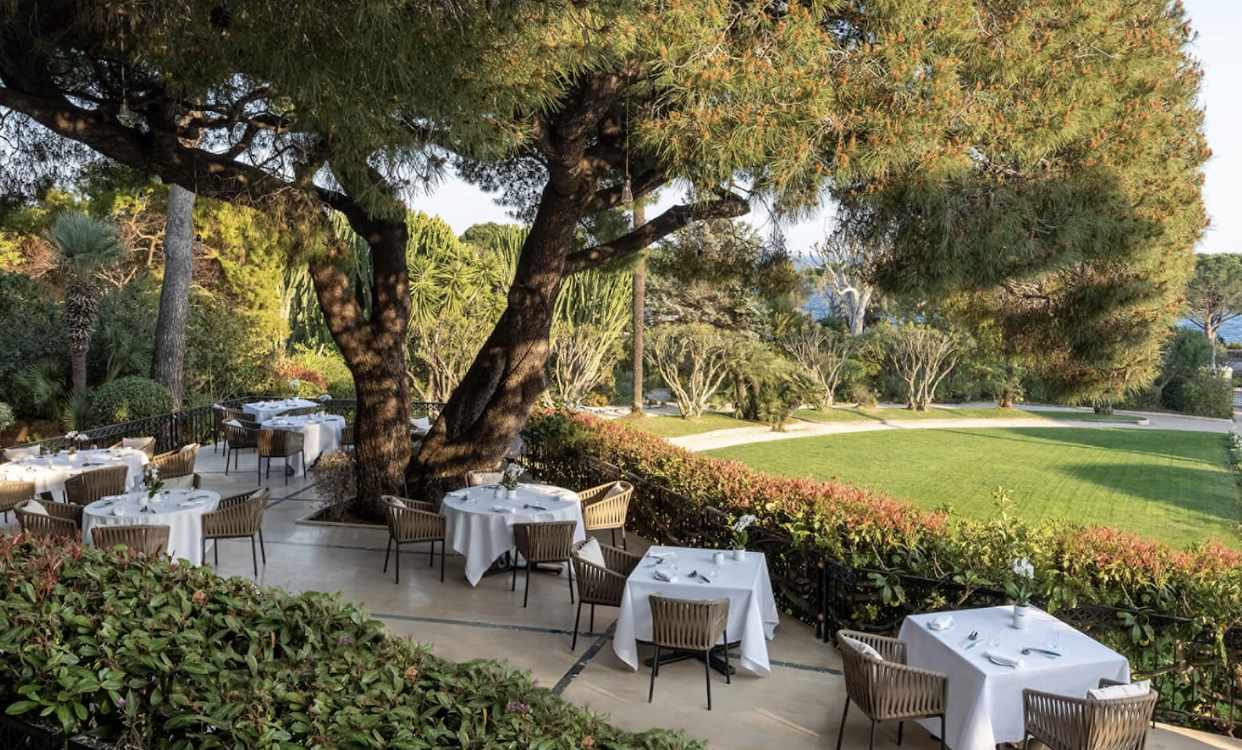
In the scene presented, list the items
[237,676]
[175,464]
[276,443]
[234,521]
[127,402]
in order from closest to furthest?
[237,676] < [234,521] < [175,464] < [276,443] < [127,402]

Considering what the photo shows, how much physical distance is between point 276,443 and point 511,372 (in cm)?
442

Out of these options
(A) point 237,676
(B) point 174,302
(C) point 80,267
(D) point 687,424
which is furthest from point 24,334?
(A) point 237,676

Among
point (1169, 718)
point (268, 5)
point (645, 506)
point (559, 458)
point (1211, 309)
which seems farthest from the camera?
point (1211, 309)

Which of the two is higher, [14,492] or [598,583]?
[14,492]

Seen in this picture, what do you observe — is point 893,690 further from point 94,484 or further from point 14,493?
point 14,493

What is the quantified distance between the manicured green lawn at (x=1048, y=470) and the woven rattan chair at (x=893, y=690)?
9.16 metres

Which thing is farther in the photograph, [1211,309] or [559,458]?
[1211,309]

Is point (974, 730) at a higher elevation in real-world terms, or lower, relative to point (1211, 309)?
lower

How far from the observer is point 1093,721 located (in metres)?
4.52

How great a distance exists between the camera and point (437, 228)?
22516mm

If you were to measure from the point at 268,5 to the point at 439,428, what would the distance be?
22.4 ft

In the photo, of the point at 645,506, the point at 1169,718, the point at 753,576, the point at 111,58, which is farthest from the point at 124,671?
the point at 645,506

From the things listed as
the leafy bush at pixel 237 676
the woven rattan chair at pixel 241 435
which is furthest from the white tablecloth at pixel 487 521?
the woven rattan chair at pixel 241 435

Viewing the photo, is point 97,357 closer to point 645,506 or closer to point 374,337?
point 374,337
